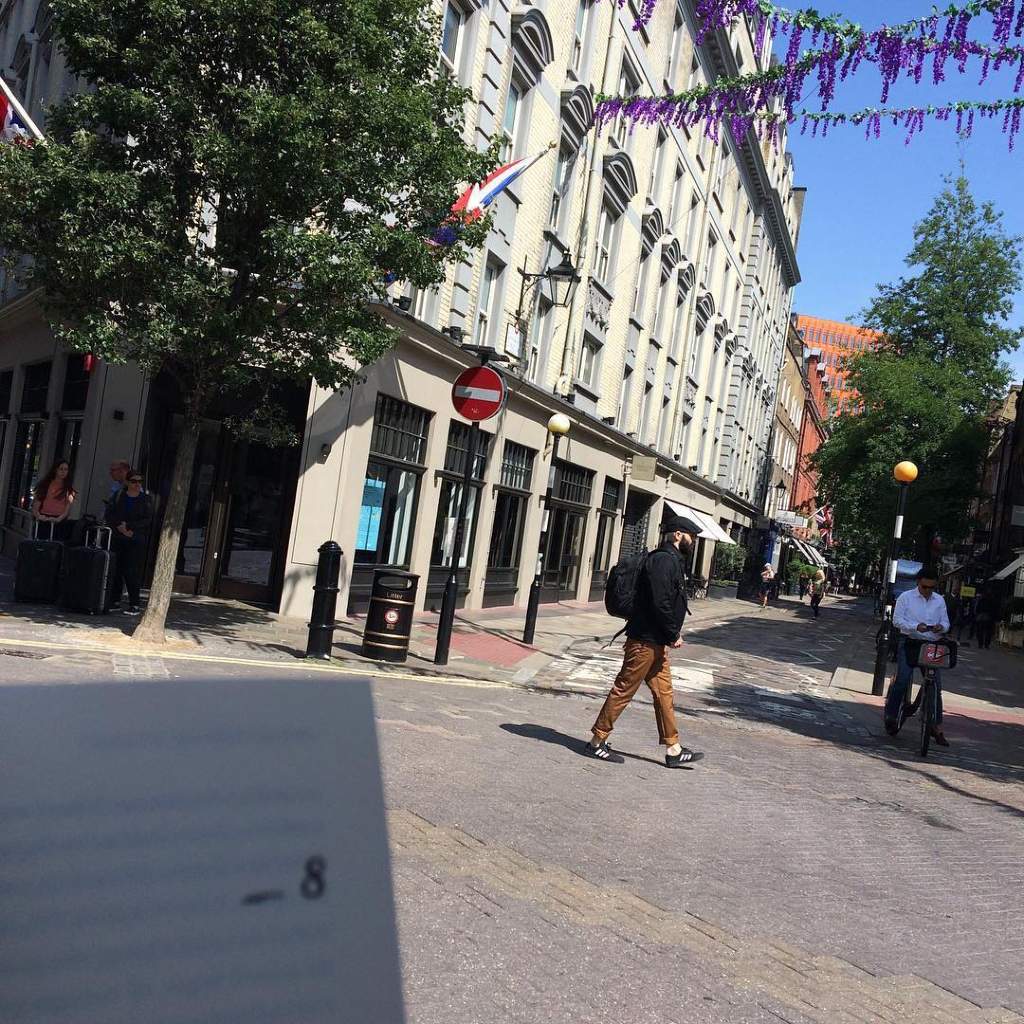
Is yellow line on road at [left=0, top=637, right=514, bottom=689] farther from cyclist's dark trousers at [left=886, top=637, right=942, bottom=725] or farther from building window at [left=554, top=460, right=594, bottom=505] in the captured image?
building window at [left=554, top=460, right=594, bottom=505]

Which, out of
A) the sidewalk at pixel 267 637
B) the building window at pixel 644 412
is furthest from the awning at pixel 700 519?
the sidewalk at pixel 267 637

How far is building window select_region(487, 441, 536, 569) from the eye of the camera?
20.9 metres

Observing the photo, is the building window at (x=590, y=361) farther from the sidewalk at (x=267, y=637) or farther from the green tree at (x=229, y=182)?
the green tree at (x=229, y=182)

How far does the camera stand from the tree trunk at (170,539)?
33.6 ft

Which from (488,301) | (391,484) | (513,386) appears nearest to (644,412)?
(513,386)

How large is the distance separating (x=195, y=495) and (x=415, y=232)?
592 cm

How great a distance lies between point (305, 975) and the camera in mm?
1359

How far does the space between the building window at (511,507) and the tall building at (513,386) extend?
2.6 inches

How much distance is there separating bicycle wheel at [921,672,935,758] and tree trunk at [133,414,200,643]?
7.00 meters

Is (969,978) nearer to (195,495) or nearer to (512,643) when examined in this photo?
(512,643)

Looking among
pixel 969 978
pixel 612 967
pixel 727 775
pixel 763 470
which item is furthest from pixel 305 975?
pixel 763 470

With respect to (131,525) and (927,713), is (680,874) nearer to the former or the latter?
(927,713)

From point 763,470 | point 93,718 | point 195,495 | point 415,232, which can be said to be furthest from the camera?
point 763,470

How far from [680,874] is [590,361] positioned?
70.4ft
